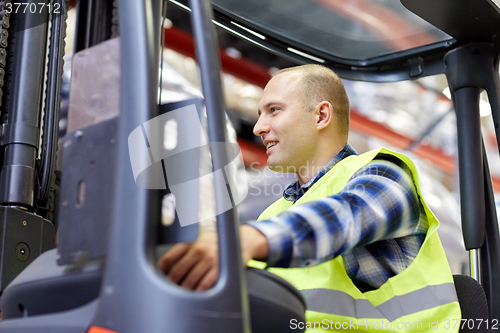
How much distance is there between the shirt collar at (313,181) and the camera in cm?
195

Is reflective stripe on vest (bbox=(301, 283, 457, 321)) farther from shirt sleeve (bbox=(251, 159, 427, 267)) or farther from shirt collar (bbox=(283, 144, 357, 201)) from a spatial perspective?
shirt collar (bbox=(283, 144, 357, 201))

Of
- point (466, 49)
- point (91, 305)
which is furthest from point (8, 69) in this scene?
point (466, 49)

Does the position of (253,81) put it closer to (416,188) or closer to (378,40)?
(378,40)

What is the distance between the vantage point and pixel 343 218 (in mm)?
1163

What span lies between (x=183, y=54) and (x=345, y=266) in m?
5.75

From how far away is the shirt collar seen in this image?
1.95 m

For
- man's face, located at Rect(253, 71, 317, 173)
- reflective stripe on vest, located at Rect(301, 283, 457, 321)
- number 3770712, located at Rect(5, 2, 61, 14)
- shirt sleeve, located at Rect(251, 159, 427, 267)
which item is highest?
number 3770712, located at Rect(5, 2, 61, 14)

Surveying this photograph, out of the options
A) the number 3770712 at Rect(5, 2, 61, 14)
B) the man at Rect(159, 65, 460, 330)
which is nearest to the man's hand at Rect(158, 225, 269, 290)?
the man at Rect(159, 65, 460, 330)

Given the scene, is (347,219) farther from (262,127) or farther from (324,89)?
(324,89)

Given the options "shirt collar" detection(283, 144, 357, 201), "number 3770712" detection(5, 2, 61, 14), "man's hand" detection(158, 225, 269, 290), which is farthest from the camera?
"shirt collar" detection(283, 144, 357, 201)

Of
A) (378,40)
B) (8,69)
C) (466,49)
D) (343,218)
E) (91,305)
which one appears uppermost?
(378,40)

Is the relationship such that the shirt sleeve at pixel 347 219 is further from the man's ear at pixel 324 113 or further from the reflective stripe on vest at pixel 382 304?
the man's ear at pixel 324 113

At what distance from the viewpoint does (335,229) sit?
1.13 metres

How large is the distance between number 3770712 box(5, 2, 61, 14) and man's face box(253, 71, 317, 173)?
2.48ft
